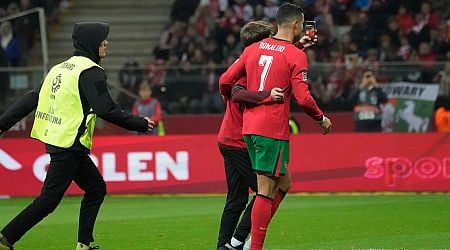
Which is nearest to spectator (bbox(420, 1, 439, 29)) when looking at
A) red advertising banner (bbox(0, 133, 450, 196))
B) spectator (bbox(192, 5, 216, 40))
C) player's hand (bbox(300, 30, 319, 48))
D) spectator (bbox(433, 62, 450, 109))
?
spectator (bbox(433, 62, 450, 109))

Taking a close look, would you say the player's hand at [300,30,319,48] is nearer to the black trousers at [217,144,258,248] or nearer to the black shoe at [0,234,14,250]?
the black trousers at [217,144,258,248]

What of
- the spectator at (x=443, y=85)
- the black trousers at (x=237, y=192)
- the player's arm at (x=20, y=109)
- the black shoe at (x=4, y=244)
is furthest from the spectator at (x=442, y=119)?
the black shoe at (x=4, y=244)

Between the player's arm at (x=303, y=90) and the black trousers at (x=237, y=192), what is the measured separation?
3.53 ft

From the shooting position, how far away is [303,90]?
387 inches

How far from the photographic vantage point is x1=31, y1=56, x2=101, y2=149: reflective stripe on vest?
10375 mm

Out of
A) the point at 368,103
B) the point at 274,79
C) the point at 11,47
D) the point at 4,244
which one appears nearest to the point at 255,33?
the point at 274,79

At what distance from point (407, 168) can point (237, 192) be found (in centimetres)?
850

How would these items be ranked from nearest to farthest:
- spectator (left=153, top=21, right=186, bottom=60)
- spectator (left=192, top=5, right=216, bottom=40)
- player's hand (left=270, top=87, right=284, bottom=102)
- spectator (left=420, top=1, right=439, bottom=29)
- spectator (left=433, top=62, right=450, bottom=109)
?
player's hand (left=270, top=87, right=284, bottom=102) < spectator (left=433, top=62, right=450, bottom=109) < spectator (left=420, top=1, right=439, bottom=29) < spectator (left=153, top=21, right=186, bottom=60) < spectator (left=192, top=5, right=216, bottom=40)

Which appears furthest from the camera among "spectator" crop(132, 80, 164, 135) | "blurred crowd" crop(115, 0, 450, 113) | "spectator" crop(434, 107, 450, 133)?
"spectator" crop(132, 80, 164, 135)

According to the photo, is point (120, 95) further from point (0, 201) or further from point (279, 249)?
point (279, 249)

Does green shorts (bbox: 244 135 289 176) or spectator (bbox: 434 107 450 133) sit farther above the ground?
green shorts (bbox: 244 135 289 176)

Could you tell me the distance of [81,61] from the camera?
10.5 metres

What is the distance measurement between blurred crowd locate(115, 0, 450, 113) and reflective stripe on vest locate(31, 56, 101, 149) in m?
10.7

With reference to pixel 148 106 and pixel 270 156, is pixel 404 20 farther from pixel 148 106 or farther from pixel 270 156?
pixel 270 156
